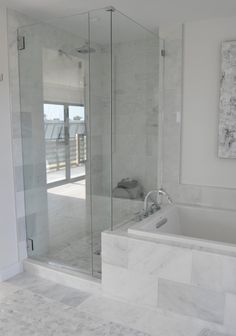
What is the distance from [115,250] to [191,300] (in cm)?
62

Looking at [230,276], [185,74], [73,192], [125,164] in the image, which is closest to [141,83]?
[185,74]

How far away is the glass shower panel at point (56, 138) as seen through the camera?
113 inches

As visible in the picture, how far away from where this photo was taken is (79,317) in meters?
2.20

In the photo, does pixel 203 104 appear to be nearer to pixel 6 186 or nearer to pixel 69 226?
pixel 69 226

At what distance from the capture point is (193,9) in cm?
257

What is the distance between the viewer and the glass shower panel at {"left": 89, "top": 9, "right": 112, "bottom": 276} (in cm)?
292

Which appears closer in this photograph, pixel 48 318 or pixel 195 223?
pixel 48 318

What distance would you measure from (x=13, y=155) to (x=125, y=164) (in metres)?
1.13

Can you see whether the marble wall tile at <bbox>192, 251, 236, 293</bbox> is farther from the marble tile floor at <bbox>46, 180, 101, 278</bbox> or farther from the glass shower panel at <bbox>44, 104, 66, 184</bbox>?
the glass shower panel at <bbox>44, 104, 66, 184</bbox>

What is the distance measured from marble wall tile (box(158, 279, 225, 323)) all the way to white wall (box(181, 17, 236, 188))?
1.15 metres

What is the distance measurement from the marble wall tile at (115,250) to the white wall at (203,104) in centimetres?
108

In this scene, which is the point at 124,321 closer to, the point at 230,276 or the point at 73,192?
the point at 230,276

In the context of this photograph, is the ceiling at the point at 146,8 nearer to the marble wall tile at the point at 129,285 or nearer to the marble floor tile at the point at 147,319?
the marble wall tile at the point at 129,285

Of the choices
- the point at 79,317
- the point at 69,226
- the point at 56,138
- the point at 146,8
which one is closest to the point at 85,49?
the point at 146,8
